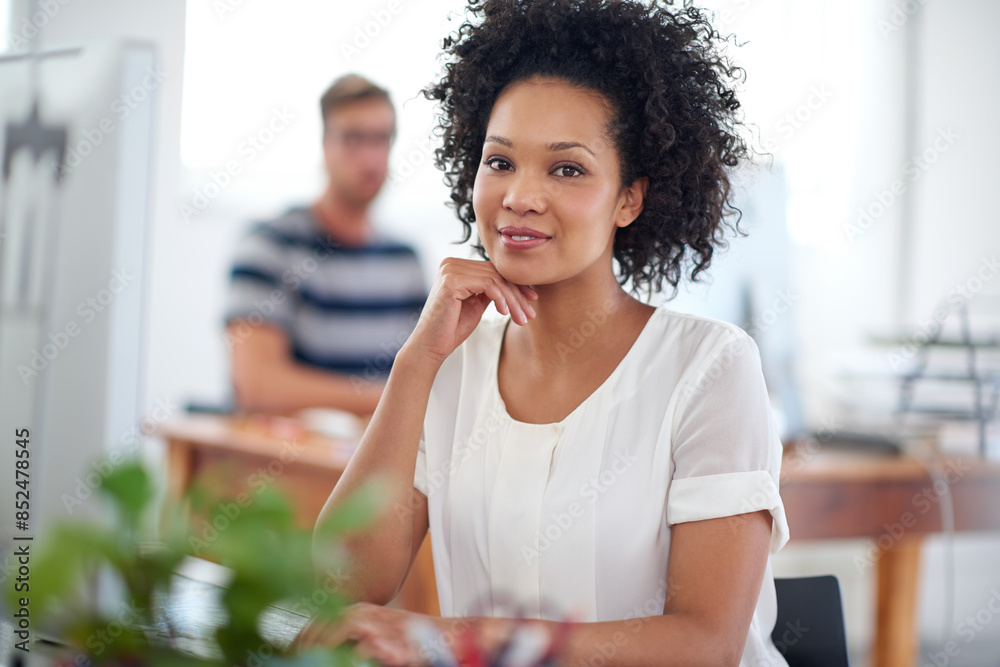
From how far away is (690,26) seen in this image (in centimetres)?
143

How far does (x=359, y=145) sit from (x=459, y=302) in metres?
1.54

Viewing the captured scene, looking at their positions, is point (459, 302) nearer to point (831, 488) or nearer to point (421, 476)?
point (421, 476)

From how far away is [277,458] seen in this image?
212cm

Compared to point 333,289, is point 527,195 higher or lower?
higher

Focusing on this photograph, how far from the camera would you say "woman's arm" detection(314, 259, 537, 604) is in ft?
4.24
